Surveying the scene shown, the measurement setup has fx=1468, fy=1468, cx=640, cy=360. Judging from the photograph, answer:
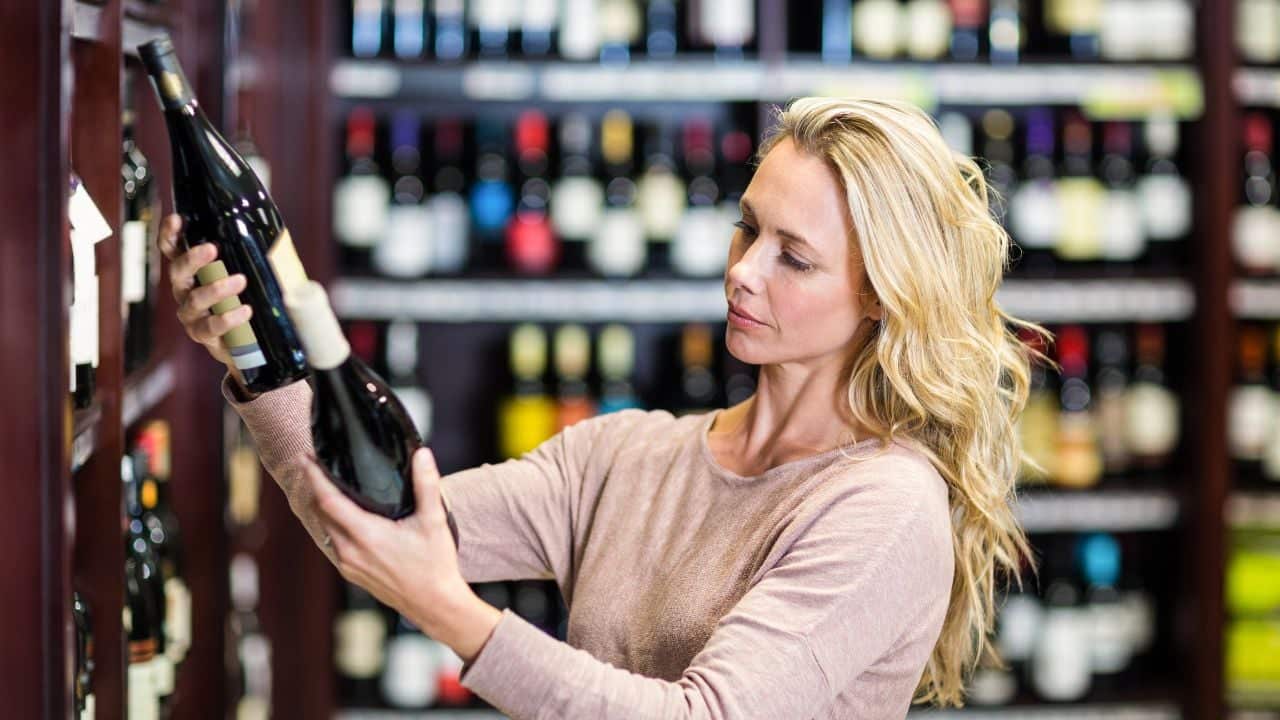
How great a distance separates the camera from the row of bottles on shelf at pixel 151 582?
1.67 m

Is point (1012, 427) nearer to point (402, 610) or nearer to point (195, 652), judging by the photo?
point (402, 610)

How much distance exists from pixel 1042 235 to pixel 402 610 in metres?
2.37

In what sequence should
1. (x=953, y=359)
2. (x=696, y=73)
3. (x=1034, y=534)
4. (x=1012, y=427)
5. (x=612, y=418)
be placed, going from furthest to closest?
(x=1034, y=534)
(x=696, y=73)
(x=612, y=418)
(x=1012, y=427)
(x=953, y=359)

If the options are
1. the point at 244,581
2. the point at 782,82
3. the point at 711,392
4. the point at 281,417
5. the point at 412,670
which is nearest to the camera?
the point at 281,417

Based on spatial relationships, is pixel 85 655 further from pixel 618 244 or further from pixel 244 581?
pixel 618 244

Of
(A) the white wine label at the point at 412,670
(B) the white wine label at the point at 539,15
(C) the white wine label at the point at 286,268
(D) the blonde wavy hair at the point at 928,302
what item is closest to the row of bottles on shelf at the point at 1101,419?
(B) the white wine label at the point at 539,15

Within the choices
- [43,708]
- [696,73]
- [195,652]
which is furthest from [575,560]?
[696,73]

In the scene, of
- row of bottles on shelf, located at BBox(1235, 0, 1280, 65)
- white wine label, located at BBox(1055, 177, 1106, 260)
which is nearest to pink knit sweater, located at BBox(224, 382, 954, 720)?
white wine label, located at BBox(1055, 177, 1106, 260)

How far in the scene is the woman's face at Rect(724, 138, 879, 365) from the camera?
133 centimetres

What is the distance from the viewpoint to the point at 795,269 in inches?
53.1

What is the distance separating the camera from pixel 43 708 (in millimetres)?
1122

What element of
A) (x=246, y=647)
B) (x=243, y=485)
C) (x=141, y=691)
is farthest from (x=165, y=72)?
(x=246, y=647)

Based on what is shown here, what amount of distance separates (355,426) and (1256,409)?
257 centimetres

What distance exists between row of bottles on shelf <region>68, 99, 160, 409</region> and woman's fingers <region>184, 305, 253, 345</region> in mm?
100
